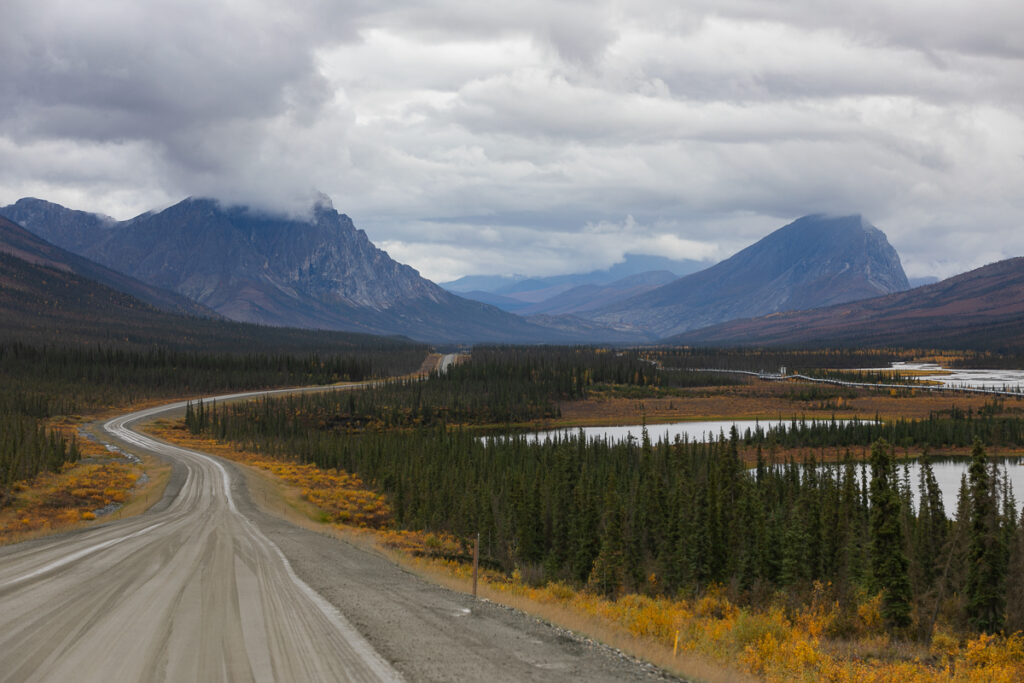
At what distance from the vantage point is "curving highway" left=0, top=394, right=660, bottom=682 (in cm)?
1388

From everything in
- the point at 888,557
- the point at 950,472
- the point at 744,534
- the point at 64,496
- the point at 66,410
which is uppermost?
the point at 66,410

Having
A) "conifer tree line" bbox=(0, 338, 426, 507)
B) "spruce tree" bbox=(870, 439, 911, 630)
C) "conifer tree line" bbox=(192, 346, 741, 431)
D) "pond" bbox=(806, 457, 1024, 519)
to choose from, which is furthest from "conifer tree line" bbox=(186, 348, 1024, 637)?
"conifer tree line" bbox=(192, 346, 741, 431)

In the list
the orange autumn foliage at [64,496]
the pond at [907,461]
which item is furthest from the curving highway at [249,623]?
the pond at [907,461]

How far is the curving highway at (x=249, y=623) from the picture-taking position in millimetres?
Answer: 13875

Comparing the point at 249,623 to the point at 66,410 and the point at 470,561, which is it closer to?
the point at 470,561

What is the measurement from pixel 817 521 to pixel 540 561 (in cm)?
1985

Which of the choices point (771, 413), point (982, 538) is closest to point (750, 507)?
point (982, 538)

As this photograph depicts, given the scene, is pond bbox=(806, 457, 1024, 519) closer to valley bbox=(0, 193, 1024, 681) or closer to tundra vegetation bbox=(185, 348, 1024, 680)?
valley bbox=(0, 193, 1024, 681)

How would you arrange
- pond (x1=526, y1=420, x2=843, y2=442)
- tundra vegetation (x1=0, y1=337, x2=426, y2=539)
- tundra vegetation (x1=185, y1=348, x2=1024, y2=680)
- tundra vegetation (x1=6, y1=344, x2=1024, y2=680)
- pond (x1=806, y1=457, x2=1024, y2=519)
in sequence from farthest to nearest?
1. pond (x1=526, y1=420, x2=843, y2=442)
2. pond (x1=806, y1=457, x2=1024, y2=519)
3. tundra vegetation (x1=0, y1=337, x2=426, y2=539)
4. tundra vegetation (x1=6, y1=344, x2=1024, y2=680)
5. tundra vegetation (x1=185, y1=348, x2=1024, y2=680)

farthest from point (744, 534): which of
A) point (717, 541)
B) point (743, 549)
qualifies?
point (717, 541)

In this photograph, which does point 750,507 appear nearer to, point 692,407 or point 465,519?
point 465,519

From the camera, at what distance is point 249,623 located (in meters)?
16.7

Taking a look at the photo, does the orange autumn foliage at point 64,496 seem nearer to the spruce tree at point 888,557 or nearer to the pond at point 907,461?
the spruce tree at point 888,557

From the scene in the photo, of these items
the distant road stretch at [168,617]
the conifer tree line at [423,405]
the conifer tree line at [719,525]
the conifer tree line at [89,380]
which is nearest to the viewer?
the distant road stretch at [168,617]
